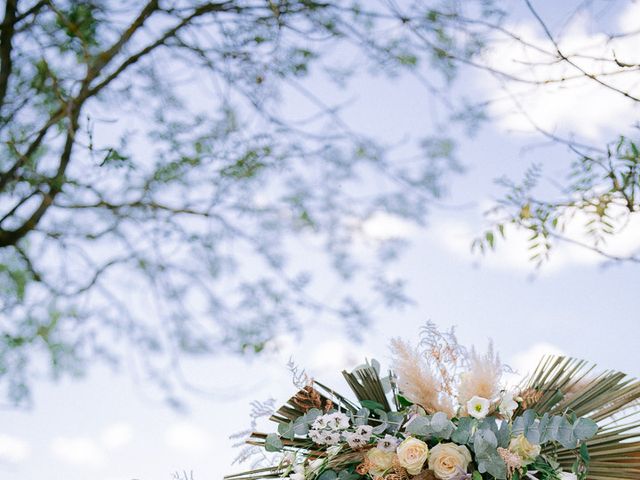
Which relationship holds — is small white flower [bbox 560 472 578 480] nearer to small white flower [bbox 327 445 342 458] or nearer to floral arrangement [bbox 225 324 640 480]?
floral arrangement [bbox 225 324 640 480]

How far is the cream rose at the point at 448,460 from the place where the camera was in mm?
992

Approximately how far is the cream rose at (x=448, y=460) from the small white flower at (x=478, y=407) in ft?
0.18

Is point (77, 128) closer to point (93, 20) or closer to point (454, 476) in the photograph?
point (93, 20)

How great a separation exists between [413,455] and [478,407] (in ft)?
0.38

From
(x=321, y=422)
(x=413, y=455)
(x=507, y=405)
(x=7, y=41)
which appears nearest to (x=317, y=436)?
(x=321, y=422)

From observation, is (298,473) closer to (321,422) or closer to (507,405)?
(321,422)

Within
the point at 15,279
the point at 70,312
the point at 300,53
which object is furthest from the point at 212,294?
the point at 300,53

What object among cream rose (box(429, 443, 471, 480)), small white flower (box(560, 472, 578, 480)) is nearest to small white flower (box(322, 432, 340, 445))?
cream rose (box(429, 443, 471, 480))

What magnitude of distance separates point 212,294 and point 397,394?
7.84 feet

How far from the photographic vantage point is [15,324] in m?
3.35

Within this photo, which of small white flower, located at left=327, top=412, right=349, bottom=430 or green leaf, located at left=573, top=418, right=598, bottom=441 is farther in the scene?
small white flower, located at left=327, top=412, right=349, bottom=430

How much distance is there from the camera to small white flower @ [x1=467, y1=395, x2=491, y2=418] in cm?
104

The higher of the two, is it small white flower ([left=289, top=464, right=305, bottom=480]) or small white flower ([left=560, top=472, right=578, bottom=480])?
small white flower ([left=289, top=464, right=305, bottom=480])

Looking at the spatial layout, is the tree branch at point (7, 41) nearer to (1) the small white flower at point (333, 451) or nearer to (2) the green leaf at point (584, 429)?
(1) the small white flower at point (333, 451)
